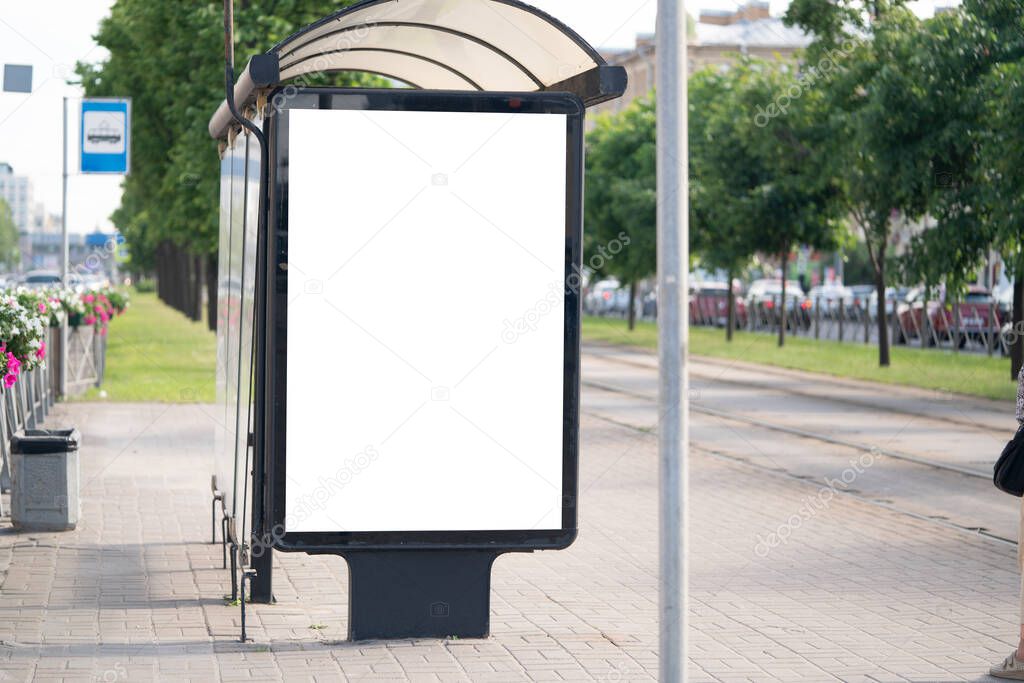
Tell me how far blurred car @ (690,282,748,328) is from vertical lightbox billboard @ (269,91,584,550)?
4658cm

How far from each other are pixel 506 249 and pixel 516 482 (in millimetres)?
959

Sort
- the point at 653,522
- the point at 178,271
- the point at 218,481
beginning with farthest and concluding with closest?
1. the point at 178,271
2. the point at 653,522
3. the point at 218,481

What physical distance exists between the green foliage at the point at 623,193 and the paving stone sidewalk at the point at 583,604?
3201cm

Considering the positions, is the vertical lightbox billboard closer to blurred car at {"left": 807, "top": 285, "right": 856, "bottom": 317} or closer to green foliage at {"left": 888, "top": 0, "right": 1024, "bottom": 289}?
green foliage at {"left": 888, "top": 0, "right": 1024, "bottom": 289}

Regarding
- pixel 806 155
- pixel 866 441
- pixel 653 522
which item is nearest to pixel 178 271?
pixel 806 155

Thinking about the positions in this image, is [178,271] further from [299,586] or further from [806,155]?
[299,586]

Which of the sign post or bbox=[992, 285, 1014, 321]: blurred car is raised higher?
the sign post

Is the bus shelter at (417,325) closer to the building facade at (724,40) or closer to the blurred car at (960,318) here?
the blurred car at (960,318)

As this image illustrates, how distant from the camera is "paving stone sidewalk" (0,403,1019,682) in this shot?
606 cm

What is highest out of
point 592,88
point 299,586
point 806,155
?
point 806,155

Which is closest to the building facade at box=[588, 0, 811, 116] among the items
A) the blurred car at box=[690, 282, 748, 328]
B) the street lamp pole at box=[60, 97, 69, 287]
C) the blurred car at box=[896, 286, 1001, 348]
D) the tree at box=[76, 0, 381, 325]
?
the blurred car at box=[690, 282, 748, 328]

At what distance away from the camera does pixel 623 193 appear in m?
44.4

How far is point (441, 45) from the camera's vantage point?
7.30 meters

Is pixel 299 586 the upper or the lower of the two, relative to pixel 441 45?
lower
